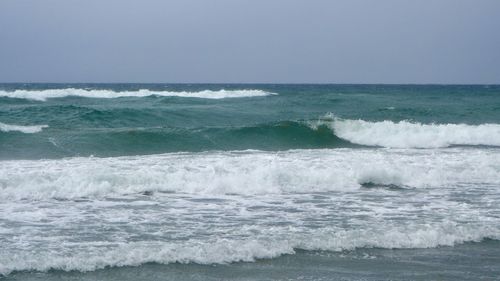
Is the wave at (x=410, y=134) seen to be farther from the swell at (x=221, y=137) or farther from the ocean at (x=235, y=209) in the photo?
the ocean at (x=235, y=209)

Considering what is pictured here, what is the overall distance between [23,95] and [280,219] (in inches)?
1485

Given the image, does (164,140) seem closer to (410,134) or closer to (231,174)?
(231,174)

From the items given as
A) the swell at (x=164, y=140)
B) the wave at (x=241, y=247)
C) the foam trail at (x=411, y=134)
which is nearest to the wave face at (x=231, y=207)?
the wave at (x=241, y=247)

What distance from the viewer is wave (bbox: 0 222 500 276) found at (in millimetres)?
6441

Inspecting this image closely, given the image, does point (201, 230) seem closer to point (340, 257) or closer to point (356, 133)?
point (340, 257)

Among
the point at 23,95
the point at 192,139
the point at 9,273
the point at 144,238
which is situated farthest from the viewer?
the point at 23,95

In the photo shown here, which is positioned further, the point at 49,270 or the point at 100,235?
the point at 100,235

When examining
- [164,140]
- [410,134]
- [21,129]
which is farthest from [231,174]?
[410,134]

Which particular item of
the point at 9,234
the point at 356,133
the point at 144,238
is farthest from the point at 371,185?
the point at 356,133

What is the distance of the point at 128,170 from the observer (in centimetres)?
1248

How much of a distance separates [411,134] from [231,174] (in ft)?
36.8

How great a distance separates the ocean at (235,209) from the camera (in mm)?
6535

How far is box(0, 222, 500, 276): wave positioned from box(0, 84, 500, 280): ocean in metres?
0.02

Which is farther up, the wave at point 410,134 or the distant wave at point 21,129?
the wave at point 410,134
